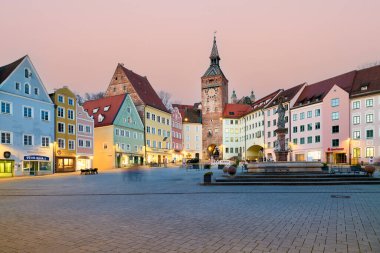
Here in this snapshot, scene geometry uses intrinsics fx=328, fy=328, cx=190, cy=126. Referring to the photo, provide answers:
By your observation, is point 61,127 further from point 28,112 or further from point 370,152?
point 370,152

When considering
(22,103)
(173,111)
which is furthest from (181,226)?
(173,111)

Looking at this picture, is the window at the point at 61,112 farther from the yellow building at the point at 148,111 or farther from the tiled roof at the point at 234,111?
the tiled roof at the point at 234,111

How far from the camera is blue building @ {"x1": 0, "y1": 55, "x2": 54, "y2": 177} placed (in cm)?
3788

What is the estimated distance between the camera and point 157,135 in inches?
2908

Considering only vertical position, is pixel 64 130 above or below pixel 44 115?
below

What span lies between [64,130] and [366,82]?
50.2m

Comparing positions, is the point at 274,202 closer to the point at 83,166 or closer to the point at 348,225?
the point at 348,225

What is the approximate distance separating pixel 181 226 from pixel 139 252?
2.31 m

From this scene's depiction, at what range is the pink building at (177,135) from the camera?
83750mm

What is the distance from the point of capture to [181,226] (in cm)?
832

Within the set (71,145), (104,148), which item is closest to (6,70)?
(71,145)

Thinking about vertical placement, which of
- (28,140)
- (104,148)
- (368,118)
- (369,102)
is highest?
(369,102)

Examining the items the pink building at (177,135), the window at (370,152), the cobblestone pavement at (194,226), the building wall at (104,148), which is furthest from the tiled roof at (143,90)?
the cobblestone pavement at (194,226)

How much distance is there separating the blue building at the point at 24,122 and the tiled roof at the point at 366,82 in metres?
49.6
